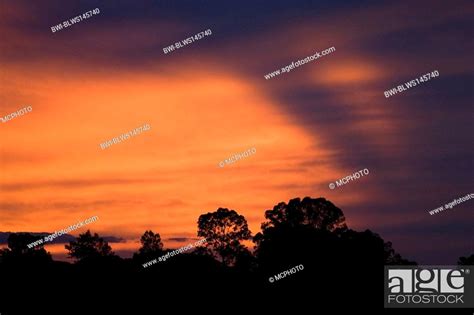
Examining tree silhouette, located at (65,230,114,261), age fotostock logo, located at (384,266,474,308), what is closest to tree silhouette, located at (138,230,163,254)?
tree silhouette, located at (65,230,114,261)

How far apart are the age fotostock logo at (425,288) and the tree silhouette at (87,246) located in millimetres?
79726

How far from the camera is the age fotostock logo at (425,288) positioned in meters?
58.5

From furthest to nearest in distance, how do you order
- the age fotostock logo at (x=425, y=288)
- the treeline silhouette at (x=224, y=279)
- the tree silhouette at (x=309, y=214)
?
the tree silhouette at (x=309, y=214) < the treeline silhouette at (x=224, y=279) < the age fotostock logo at (x=425, y=288)

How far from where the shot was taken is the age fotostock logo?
192 ft

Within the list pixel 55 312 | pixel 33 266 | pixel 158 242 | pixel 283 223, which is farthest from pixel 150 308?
pixel 158 242

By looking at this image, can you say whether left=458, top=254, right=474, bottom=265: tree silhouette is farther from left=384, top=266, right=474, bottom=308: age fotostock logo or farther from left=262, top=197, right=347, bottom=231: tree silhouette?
left=384, top=266, right=474, bottom=308: age fotostock logo

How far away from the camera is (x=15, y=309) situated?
213ft

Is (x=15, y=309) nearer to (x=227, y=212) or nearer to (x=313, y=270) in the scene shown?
(x=313, y=270)

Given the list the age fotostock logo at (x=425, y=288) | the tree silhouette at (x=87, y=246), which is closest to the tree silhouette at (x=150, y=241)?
the tree silhouette at (x=87, y=246)

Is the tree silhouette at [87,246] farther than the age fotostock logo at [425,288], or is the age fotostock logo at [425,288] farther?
the tree silhouette at [87,246]

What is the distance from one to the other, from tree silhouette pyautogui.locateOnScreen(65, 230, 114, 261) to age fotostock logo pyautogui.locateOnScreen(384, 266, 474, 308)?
3139 inches

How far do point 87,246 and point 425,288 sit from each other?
304ft

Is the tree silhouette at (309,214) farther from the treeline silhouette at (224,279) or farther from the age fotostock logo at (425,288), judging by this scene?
the age fotostock logo at (425,288)

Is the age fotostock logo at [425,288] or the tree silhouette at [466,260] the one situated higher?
the tree silhouette at [466,260]
